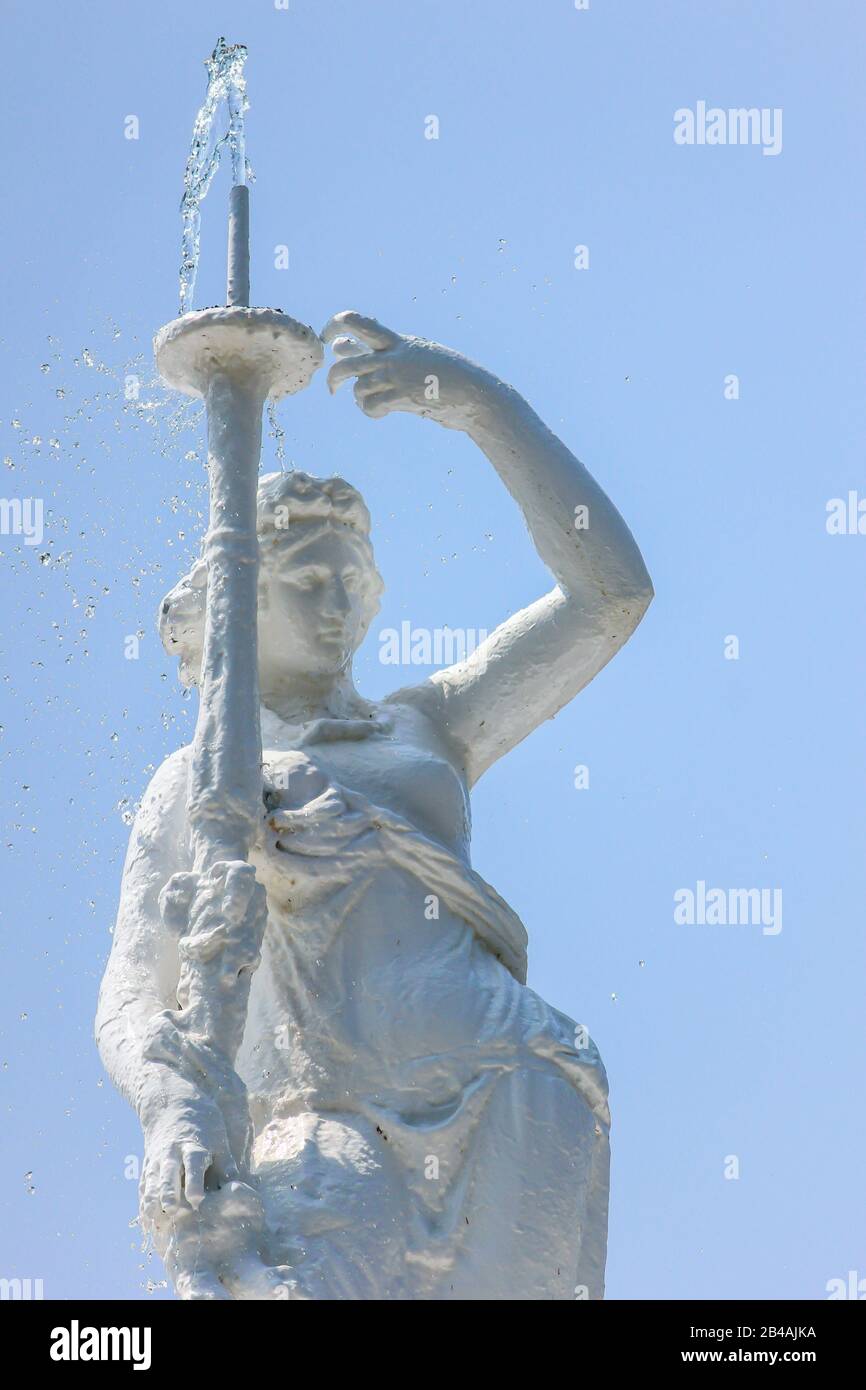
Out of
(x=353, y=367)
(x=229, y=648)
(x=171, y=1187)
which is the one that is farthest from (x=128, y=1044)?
(x=353, y=367)

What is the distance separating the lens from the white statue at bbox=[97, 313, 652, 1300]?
11.1 m

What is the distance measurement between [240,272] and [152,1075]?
126 inches

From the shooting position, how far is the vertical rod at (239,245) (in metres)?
12.2

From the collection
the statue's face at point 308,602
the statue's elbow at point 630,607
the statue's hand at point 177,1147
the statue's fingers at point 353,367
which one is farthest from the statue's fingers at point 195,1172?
the statue's fingers at point 353,367

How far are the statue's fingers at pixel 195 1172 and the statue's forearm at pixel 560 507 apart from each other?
10.2 ft

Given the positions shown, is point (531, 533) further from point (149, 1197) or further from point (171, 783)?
point (149, 1197)

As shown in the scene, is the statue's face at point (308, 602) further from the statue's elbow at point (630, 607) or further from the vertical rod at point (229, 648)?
the statue's elbow at point (630, 607)

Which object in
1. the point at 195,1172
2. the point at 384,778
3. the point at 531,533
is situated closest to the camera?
the point at 195,1172

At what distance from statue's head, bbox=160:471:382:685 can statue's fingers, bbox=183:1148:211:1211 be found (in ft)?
8.52

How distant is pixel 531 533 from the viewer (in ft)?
41.6

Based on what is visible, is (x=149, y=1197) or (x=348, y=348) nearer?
(x=149, y=1197)

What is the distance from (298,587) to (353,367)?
0.92m

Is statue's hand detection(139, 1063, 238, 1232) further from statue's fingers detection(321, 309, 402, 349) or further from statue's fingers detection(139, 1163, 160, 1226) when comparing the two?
statue's fingers detection(321, 309, 402, 349)
